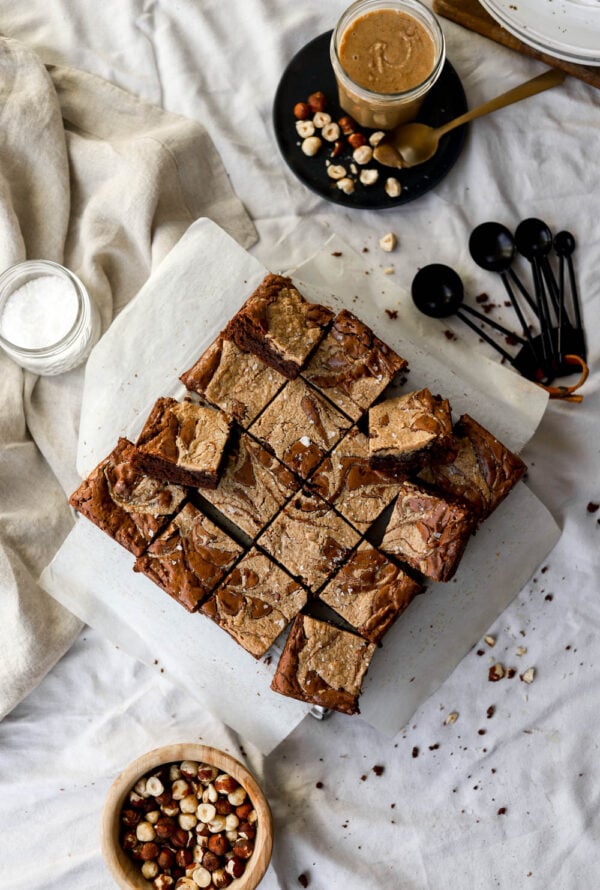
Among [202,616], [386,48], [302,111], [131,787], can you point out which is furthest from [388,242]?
[131,787]

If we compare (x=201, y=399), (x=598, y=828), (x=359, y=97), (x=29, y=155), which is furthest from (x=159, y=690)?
(x=359, y=97)

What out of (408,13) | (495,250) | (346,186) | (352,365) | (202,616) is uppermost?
(408,13)

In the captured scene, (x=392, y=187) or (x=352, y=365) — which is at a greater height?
(x=392, y=187)

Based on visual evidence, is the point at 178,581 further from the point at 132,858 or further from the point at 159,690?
the point at 132,858

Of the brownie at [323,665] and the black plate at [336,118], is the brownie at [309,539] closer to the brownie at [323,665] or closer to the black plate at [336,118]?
the brownie at [323,665]

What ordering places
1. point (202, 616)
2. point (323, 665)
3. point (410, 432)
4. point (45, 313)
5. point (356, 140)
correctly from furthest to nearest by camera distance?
1. point (356, 140)
2. point (45, 313)
3. point (202, 616)
4. point (323, 665)
5. point (410, 432)

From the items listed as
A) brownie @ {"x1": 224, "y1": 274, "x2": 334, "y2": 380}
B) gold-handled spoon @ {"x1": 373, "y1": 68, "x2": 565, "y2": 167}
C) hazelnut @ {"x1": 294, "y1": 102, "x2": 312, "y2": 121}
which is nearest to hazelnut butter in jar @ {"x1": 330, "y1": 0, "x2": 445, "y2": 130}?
gold-handled spoon @ {"x1": 373, "y1": 68, "x2": 565, "y2": 167}

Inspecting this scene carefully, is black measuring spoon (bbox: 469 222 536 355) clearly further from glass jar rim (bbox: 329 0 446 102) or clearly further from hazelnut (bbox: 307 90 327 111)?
hazelnut (bbox: 307 90 327 111)

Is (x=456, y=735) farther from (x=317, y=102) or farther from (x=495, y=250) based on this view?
(x=317, y=102)
